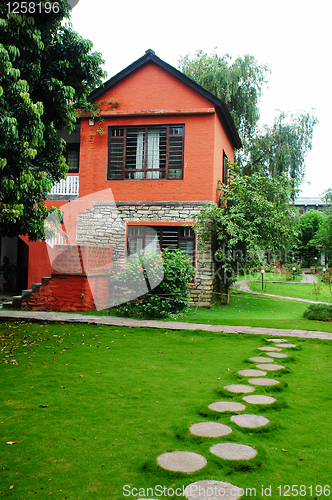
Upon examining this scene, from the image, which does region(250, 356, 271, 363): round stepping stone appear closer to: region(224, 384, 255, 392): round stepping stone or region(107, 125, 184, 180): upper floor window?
region(224, 384, 255, 392): round stepping stone

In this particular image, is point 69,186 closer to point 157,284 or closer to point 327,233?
point 157,284

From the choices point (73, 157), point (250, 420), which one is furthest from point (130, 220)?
point (250, 420)

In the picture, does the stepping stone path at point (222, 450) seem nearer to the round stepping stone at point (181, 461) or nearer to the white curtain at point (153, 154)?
the round stepping stone at point (181, 461)

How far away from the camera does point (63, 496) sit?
2561 millimetres

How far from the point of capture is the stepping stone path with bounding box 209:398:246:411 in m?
3.99

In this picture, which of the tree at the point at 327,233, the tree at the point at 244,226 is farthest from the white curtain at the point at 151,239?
the tree at the point at 327,233

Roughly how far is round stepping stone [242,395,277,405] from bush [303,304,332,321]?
6.68m

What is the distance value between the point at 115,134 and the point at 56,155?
554 cm

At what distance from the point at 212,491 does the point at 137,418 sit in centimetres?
143

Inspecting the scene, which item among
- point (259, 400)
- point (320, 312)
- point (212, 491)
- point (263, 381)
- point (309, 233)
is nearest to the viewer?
point (212, 491)

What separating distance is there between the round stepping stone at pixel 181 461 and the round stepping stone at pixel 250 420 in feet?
2.43

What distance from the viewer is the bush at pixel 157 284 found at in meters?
9.72

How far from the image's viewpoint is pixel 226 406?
160 inches

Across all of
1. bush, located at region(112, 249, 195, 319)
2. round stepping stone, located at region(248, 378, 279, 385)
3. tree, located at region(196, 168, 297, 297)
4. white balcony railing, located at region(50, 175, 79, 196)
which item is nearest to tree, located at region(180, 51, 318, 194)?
tree, located at region(196, 168, 297, 297)
